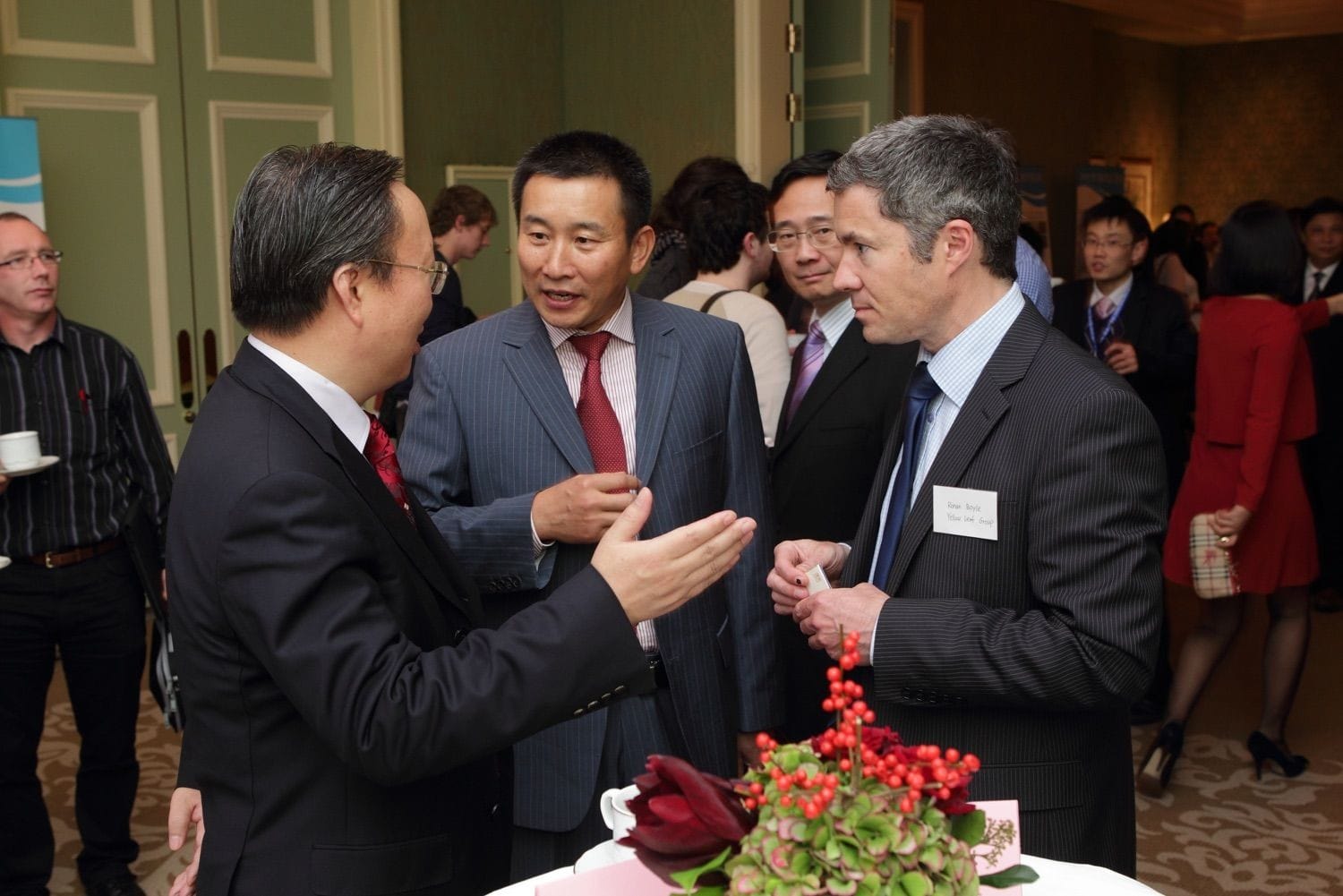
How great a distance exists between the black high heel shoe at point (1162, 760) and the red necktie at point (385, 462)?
3.11 meters

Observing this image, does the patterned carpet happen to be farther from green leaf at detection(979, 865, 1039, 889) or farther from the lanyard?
green leaf at detection(979, 865, 1039, 889)

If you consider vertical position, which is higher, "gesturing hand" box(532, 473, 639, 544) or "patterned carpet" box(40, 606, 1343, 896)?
"gesturing hand" box(532, 473, 639, 544)

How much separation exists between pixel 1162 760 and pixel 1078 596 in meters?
2.74

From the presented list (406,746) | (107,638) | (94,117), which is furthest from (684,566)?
(94,117)

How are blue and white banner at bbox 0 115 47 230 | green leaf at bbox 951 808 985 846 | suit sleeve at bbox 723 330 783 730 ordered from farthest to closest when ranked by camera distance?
blue and white banner at bbox 0 115 47 230, suit sleeve at bbox 723 330 783 730, green leaf at bbox 951 808 985 846

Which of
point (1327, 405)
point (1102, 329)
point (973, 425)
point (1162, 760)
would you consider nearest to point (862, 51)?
point (1102, 329)

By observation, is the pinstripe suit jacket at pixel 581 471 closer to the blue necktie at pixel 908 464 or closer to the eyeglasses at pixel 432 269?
the blue necktie at pixel 908 464

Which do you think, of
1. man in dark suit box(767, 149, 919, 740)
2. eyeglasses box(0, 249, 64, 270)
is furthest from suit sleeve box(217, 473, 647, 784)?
eyeglasses box(0, 249, 64, 270)

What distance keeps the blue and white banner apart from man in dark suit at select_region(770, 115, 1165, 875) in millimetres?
3467

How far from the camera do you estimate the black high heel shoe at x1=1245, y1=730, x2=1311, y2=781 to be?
4227 mm

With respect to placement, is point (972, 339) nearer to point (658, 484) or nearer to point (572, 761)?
point (658, 484)

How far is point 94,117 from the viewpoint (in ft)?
16.1

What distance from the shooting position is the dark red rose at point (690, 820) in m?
1.01

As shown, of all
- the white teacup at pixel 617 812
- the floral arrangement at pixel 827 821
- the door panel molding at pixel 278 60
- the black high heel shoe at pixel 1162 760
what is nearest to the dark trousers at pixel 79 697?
the white teacup at pixel 617 812
